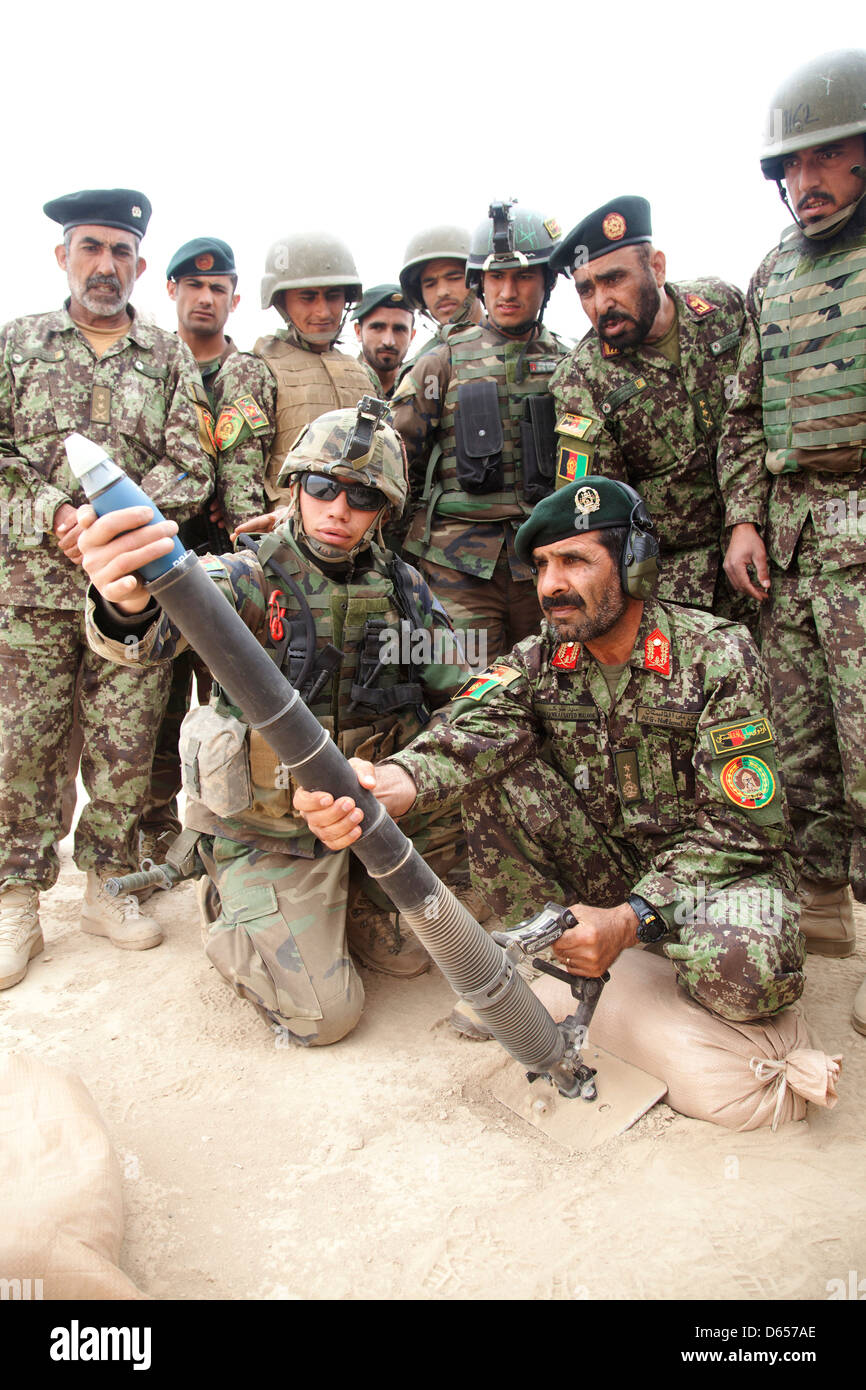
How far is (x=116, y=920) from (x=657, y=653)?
269cm

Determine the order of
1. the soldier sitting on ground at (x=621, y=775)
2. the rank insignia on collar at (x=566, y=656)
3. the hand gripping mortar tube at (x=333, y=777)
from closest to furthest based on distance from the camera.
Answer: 1. the hand gripping mortar tube at (x=333, y=777)
2. the soldier sitting on ground at (x=621, y=775)
3. the rank insignia on collar at (x=566, y=656)

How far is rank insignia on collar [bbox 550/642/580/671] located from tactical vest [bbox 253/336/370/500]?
221 centimetres

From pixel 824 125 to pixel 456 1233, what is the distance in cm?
386

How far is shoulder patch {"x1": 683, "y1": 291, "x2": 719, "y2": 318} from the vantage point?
4.26 metres

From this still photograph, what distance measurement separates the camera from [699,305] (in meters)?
4.28

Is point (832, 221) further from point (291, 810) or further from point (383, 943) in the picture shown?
point (383, 943)

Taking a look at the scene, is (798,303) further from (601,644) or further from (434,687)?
(434,687)

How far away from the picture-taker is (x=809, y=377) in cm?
374

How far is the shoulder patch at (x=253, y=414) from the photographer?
16.6 ft

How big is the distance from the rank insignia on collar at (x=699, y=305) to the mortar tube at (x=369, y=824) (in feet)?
9.29

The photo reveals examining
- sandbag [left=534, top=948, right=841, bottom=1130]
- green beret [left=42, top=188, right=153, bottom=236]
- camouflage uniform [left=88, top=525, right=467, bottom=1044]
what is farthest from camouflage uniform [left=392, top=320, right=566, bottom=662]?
sandbag [left=534, top=948, right=841, bottom=1130]

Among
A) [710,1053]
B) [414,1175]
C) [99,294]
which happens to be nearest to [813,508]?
[710,1053]

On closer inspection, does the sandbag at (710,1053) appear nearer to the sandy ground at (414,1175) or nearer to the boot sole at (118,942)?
the sandy ground at (414,1175)

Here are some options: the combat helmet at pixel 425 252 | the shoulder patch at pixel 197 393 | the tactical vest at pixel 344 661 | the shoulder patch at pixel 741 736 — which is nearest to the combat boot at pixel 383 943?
the tactical vest at pixel 344 661
